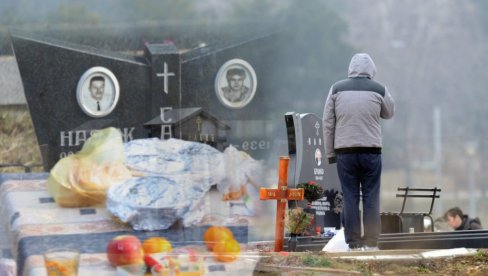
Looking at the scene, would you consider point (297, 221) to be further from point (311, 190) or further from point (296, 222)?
point (311, 190)

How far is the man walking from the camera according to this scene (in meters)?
7.05

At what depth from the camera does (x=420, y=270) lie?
662 cm

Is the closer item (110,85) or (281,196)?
(110,85)

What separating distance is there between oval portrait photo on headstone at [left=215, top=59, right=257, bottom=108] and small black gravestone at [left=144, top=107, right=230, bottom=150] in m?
0.12

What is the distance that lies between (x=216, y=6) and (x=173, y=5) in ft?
0.78

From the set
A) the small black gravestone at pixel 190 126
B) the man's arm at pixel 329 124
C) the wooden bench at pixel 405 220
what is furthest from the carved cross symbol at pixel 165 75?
the wooden bench at pixel 405 220

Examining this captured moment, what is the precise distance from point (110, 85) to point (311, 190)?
9.23ft

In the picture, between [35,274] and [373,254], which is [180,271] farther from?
[373,254]

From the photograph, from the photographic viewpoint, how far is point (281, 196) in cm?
702

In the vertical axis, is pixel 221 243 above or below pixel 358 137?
below

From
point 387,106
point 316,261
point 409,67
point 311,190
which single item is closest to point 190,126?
point 316,261

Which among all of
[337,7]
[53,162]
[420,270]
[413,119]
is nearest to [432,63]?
[413,119]

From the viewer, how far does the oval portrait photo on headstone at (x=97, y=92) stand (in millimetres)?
5391

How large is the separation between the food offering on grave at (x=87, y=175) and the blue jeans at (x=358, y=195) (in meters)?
2.10
